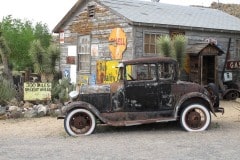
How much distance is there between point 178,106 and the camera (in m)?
10.1

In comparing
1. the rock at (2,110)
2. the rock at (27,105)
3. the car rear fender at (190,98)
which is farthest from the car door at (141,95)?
the rock at (27,105)

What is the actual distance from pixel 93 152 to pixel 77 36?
39.3ft

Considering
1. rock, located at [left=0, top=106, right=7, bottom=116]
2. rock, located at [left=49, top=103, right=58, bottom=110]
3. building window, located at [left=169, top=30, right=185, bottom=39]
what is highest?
building window, located at [left=169, top=30, right=185, bottom=39]

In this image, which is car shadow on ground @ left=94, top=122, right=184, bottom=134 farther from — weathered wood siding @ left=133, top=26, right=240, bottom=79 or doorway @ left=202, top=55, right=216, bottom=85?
doorway @ left=202, top=55, right=216, bottom=85

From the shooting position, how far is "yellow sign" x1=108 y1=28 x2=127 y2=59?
16531mm

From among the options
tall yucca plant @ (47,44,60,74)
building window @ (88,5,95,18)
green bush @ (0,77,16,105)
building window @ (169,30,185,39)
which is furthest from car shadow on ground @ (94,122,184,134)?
building window @ (88,5,95,18)

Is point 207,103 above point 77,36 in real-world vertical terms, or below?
below

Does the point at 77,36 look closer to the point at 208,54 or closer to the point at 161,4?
the point at 161,4

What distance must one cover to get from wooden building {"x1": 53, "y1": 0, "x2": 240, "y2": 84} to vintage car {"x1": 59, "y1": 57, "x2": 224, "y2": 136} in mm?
5929

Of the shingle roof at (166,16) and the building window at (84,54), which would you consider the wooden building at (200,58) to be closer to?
the shingle roof at (166,16)

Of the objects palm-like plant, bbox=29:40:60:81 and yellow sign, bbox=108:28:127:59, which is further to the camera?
palm-like plant, bbox=29:40:60:81

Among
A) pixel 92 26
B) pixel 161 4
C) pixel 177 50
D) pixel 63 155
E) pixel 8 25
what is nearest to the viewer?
pixel 63 155

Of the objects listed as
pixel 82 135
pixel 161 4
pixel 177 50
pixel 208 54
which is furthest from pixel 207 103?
pixel 161 4

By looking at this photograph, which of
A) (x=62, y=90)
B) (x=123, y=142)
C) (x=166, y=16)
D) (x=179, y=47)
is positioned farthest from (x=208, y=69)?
(x=123, y=142)
